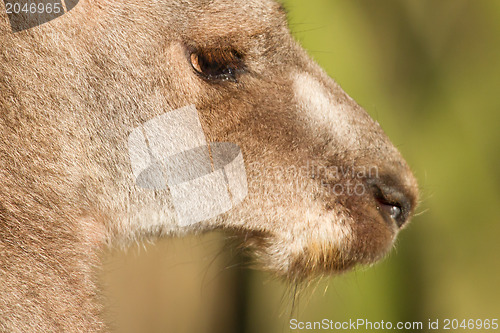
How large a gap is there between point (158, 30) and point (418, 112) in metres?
2.47

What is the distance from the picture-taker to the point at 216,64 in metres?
2.04

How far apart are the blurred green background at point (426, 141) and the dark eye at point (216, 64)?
1671 millimetres

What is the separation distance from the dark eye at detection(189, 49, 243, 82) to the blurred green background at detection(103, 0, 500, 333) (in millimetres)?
1671

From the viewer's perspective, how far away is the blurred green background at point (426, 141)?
378 cm

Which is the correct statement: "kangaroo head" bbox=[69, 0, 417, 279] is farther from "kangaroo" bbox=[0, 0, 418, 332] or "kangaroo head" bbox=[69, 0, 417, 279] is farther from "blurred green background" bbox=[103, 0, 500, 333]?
"blurred green background" bbox=[103, 0, 500, 333]

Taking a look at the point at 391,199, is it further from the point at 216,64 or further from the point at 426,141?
the point at 426,141

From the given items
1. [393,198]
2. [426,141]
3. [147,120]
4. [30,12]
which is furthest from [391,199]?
[426,141]

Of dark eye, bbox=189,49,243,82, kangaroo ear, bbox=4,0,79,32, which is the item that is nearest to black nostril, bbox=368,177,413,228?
dark eye, bbox=189,49,243,82

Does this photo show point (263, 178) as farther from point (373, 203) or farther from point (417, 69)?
point (417, 69)

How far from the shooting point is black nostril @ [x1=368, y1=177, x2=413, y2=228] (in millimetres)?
2277

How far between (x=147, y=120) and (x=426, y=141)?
8.15 feet

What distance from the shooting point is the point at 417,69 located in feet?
13.1

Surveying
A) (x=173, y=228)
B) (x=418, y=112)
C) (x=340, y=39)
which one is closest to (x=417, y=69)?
(x=418, y=112)

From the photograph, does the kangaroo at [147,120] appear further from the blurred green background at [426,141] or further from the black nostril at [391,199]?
the blurred green background at [426,141]
